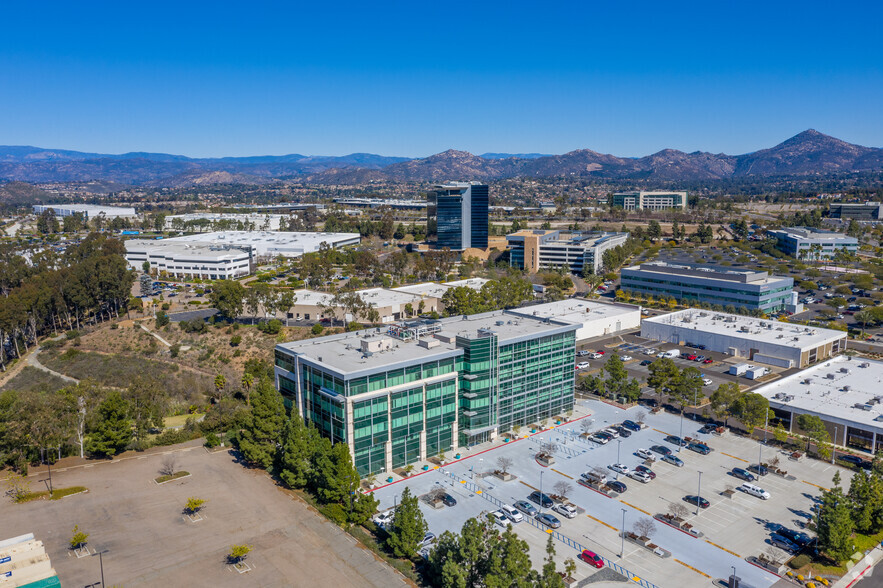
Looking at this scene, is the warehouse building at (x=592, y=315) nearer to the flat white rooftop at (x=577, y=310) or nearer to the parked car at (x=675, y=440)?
the flat white rooftop at (x=577, y=310)

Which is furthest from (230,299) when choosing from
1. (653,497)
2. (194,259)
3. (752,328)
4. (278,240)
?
(278,240)

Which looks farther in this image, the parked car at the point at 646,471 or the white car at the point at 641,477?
the parked car at the point at 646,471

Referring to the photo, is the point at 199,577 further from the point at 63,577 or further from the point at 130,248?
the point at 130,248

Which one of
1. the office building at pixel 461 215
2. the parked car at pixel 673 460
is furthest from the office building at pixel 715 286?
the parked car at pixel 673 460

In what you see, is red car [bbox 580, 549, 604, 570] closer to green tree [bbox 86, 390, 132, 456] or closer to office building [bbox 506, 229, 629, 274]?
green tree [bbox 86, 390, 132, 456]

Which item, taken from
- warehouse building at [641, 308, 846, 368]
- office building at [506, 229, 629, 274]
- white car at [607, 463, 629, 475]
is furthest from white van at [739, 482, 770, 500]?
office building at [506, 229, 629, 274]

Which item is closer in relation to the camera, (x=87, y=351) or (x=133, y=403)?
(x=133, y=403)

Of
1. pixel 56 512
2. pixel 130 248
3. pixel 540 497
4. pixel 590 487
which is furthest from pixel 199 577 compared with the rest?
pixel 130 248
